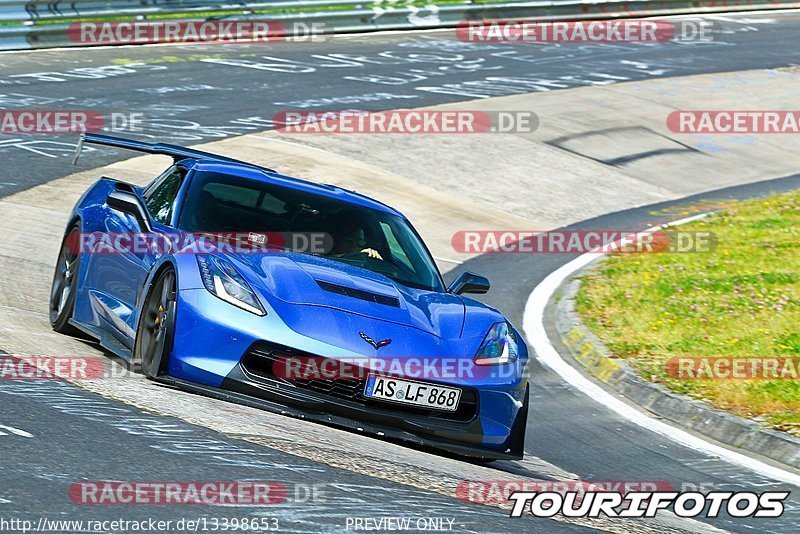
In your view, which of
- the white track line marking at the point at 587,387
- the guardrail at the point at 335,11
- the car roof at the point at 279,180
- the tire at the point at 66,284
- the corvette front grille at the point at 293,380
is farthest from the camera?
the guardrail at the point at 335,11

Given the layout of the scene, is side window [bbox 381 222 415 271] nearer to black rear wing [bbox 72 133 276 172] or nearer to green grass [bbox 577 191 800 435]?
black rear wing [bbox 72 133 276 172]

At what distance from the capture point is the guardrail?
2159 centimetres

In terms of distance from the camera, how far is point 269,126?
18344mm

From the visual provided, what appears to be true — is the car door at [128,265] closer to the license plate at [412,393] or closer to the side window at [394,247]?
the side window at [394,247]

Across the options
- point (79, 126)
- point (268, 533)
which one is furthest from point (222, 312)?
point (79, 126)

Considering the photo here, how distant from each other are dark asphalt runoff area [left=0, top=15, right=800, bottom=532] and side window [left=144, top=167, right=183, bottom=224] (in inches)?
74.0

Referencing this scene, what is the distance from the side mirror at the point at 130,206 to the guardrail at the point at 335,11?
14.5 m

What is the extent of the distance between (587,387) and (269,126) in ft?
31.8

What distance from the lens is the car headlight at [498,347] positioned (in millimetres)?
6977

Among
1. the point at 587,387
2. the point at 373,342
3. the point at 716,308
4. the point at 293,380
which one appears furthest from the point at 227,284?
the point at 716,308

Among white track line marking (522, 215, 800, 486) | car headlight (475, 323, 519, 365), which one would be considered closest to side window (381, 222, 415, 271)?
car headlight (475, 323, 519, 365)

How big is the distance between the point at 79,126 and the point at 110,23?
6.23 meters

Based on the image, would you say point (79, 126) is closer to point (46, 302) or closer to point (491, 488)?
point (46, 302)

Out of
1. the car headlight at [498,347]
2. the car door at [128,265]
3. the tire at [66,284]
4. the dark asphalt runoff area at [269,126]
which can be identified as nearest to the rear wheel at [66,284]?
the tire at [66,284]
